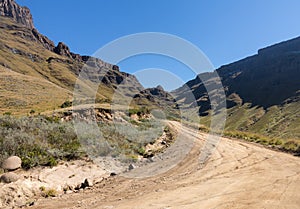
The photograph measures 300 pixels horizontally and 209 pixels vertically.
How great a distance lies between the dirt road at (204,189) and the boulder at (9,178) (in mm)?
1697

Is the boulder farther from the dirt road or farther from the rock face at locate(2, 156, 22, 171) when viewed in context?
the dirt road

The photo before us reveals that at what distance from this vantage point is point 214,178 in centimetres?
1005

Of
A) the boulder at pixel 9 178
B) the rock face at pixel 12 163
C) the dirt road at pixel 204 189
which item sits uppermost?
the rock face at pixel 12 163

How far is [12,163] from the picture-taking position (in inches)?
437

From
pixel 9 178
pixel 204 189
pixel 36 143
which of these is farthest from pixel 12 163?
pixel 204 189

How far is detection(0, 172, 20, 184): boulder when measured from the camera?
9.58 m

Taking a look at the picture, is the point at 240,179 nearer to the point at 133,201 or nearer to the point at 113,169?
the point at 133,201

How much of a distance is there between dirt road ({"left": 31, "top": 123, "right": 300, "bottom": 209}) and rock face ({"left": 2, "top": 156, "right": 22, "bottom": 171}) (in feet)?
9.85

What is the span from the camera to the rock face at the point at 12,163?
10.9m

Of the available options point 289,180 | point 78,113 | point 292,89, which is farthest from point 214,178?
point 292,89

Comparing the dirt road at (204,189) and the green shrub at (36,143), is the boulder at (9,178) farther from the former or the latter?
the dirt road at (204,189)

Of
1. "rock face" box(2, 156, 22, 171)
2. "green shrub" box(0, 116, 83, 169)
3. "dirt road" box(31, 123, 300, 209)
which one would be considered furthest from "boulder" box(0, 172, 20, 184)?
"dirt road" box(31, 123, 300, 209)

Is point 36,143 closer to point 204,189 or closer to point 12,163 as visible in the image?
point 12,163

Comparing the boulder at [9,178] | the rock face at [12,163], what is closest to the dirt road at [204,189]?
the boulder at [9,178]
